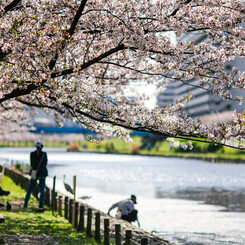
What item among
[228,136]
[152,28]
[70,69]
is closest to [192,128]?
[228,136]

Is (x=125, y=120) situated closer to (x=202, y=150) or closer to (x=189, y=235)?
(x=189, y=235)

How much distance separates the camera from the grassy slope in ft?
35.4

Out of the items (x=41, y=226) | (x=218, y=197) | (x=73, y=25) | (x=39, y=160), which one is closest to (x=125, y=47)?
(x=73, y=25)

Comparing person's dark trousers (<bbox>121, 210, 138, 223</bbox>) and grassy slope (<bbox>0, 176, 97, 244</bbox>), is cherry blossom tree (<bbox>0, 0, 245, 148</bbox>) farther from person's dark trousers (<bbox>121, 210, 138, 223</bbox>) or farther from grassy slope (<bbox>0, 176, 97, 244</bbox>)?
person's dark trousers (<bbox>121, 210, 138, 223</bbox>)

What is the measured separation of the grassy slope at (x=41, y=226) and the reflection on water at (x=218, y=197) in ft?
39.3

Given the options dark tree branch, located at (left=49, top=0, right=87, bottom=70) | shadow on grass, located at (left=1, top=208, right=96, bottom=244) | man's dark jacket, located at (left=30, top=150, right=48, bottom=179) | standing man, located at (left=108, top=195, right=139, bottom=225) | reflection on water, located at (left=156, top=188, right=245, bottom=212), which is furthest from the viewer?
reflection on water, located at (left=156, top=188, right=245, bottom=212)

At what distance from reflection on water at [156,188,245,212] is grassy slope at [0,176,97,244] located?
12.0m

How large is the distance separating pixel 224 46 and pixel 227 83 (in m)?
0.79

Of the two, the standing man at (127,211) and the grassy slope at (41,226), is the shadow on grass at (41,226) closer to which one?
the grassy slope at (41,226)

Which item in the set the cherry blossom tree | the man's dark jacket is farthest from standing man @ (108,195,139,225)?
the cherry blossom tree

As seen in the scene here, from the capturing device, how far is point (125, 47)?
8695 millimetres

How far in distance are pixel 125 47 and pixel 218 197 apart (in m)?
22.0

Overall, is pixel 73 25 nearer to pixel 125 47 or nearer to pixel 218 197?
pixel 125 47

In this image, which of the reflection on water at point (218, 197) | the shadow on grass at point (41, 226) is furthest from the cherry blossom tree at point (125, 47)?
the reflection on water at point (218, 197)
